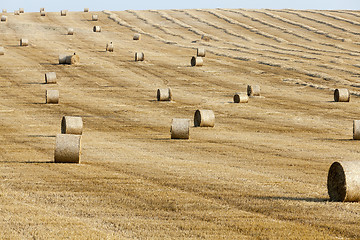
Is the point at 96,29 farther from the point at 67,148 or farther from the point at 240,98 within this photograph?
the point at 67,148

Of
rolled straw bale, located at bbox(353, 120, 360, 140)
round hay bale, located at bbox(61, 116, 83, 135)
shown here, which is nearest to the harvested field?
rolled straw bale, located at bbox(353, 120, 360, 140)

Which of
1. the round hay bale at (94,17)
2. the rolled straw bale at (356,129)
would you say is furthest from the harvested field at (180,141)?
the round hay bale at (94,17)

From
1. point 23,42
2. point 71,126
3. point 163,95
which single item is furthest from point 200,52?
point 71,126

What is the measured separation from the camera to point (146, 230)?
502 inches

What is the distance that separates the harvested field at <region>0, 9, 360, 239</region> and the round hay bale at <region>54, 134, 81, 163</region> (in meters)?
0.35

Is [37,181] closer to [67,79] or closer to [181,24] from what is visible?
[67,79]

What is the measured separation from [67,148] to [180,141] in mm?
7638

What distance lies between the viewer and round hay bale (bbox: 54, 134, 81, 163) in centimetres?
2000

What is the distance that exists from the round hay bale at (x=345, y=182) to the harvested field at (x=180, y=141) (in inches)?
11.3

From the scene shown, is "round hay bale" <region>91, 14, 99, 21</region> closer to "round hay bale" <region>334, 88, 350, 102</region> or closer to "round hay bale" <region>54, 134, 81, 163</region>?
"round hay bale" <region>334, 88, 350, 102</region>

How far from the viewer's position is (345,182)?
14250 millimetres

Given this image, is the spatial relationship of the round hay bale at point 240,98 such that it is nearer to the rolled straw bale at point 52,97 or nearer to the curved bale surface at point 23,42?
the rolled straw bale at point 52,97

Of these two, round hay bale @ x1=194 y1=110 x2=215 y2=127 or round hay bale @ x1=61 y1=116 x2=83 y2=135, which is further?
round hay bale @ x1=194 y1=110 x2=215 y2=127

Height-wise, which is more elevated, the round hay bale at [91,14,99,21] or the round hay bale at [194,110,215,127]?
the round hay bale at [91,14,99,21]
